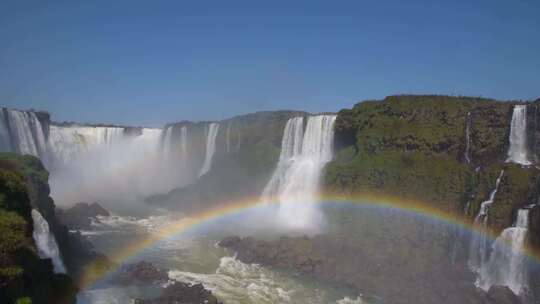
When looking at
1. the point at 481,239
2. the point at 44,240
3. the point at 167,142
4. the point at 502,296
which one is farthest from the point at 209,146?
the point at 502,296

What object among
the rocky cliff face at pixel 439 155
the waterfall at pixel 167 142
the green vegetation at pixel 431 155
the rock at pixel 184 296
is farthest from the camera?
the waterfall at pixel 167 142

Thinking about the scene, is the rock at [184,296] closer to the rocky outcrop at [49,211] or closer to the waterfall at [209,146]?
the rocky outcrop at [49,211]

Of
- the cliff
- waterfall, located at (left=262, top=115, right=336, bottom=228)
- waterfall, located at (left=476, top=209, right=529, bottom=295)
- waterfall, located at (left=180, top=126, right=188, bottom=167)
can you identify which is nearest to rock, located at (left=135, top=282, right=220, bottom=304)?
waterfall, located at (left=476, top=209, right=529, bottom=295)

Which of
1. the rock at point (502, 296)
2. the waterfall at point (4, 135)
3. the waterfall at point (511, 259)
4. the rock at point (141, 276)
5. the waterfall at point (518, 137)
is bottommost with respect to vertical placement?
the rock at point (141, 276)

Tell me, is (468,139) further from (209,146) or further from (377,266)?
(209,146)

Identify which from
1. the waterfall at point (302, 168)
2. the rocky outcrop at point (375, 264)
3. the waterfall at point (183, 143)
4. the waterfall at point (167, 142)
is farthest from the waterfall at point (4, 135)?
the waterfall at point (302, 168)

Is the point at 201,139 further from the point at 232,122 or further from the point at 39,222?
the point at 39,222

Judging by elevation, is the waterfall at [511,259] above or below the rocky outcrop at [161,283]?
above
